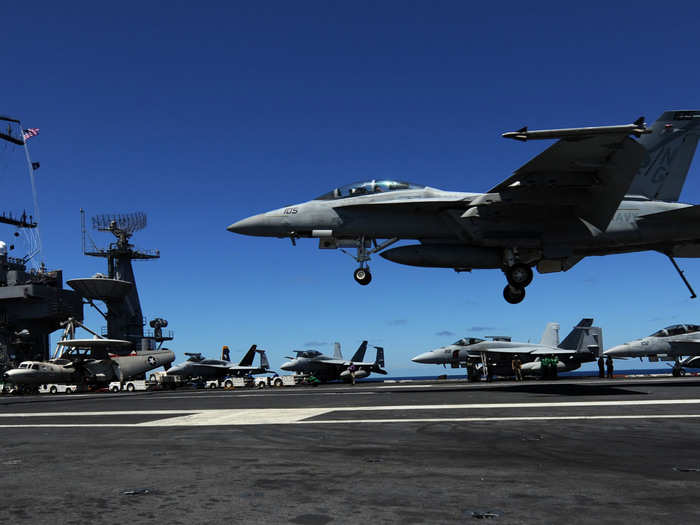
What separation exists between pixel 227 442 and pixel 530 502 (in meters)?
4.74

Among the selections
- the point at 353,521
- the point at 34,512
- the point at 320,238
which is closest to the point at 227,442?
the point at 34,512

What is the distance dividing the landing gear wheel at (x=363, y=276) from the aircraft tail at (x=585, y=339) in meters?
32.7

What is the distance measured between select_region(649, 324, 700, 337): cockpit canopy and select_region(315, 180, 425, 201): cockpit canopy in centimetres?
2995

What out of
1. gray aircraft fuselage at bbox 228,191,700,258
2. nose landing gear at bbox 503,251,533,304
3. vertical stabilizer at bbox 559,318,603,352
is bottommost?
vertical stabilizer at bbox 559,318,603,352

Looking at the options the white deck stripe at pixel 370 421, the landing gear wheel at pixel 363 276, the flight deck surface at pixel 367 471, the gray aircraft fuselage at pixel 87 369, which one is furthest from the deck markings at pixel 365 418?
the gray aircraft fuselage at pixel 87 369

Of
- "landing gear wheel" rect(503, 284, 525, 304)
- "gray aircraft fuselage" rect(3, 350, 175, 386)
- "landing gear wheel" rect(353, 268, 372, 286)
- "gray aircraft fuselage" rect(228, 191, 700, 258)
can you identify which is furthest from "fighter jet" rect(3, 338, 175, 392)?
"landing gear wheel" rect(503, 284, 525, 304)

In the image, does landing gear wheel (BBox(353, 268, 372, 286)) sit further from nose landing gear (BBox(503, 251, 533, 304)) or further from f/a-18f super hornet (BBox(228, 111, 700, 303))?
nose landing gear (BBox(503, 251, 533, 304))

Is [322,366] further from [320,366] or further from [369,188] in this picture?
[369,188]

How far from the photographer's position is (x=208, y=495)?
13.2ft

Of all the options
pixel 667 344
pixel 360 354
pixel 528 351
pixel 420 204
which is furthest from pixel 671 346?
pixel 360 354

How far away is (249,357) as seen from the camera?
6444cm

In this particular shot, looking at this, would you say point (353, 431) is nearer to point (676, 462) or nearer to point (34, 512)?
point (676, 462)

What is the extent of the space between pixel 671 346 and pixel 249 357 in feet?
145

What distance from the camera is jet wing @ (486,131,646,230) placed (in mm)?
16766
